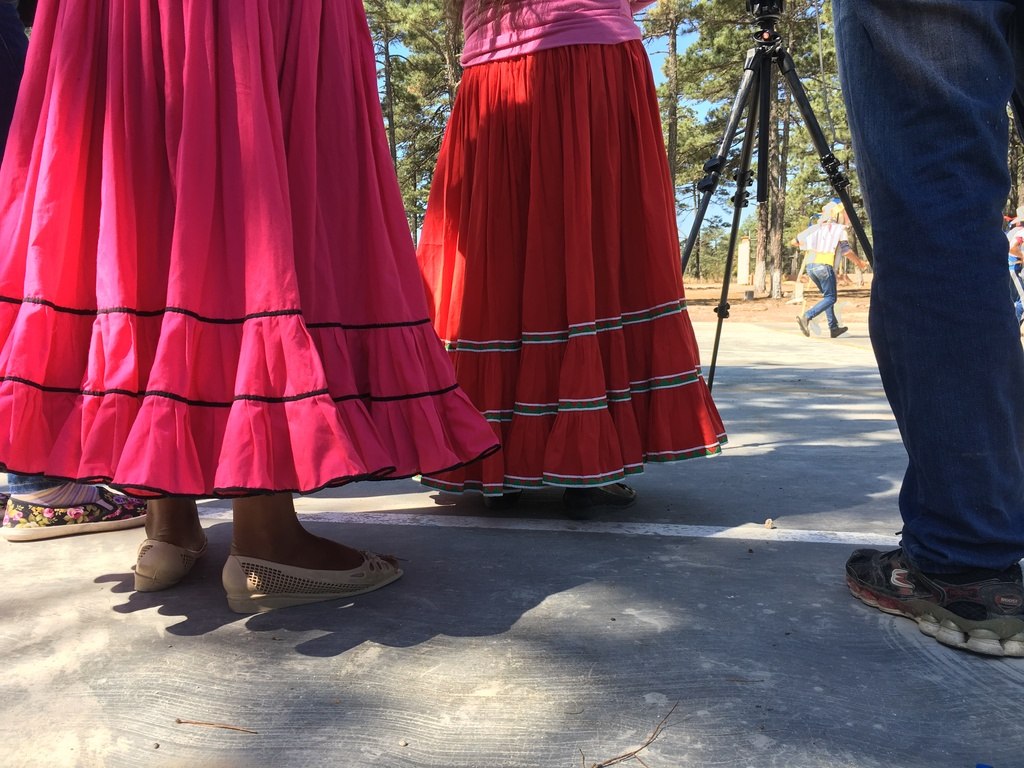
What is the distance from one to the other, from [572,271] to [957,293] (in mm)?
1004

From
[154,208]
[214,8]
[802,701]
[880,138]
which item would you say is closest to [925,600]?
[802,701]

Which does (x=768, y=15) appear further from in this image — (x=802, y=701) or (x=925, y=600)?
(x=802, y=701)

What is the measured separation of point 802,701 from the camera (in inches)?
44.6

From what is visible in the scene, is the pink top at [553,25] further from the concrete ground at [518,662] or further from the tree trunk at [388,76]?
the tree trunk at [388,76]

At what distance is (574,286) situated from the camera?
7.00ft

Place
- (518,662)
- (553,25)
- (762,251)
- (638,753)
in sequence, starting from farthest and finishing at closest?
1. (762,251)
2. (553,25)
3. (518,662)
4. (638,753)

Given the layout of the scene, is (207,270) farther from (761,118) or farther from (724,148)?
(761,118)

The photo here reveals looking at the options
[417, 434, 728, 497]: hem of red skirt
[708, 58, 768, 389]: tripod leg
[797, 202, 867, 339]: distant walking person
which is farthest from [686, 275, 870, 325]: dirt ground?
[417, 434, 728, 497]: hem of red skirt

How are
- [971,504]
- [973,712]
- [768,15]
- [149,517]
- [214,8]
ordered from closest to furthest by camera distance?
[973,712] → [971,504] → [214,8] → [149,517] → [768,15]

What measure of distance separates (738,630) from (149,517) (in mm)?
1249

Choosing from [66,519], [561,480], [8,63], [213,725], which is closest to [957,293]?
[561,480]

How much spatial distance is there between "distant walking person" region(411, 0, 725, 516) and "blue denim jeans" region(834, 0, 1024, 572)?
80cm

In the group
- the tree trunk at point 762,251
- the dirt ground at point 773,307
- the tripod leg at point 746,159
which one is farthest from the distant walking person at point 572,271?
the tree trunk at point 762,251

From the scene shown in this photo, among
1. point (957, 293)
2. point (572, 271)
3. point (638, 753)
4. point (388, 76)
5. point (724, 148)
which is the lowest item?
point (638, 753)
